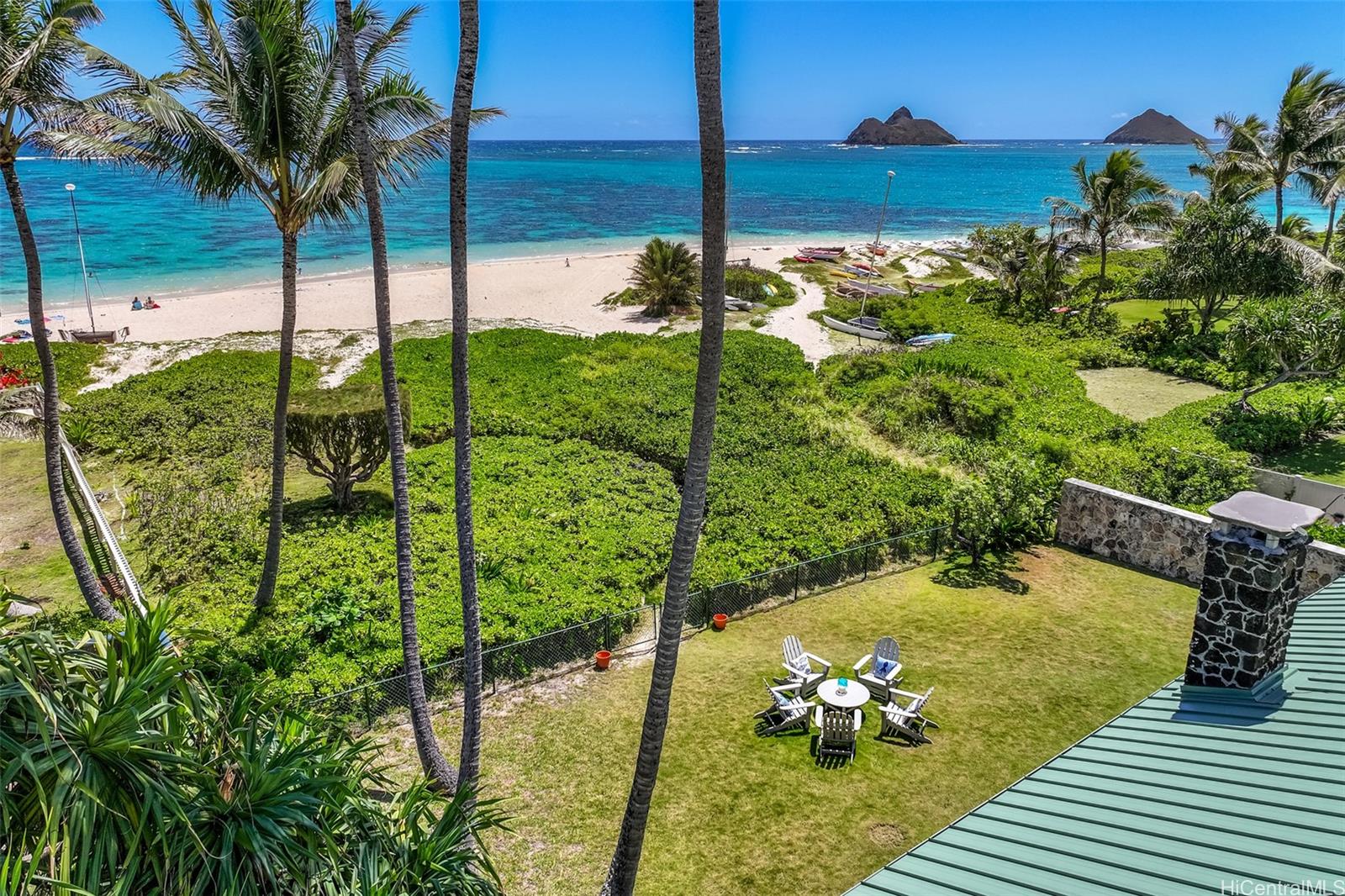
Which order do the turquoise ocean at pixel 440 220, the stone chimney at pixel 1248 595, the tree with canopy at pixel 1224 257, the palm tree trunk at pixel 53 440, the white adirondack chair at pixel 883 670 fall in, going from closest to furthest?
the stone chimney at pixel 1248 595, the palm tree trunk at pixel 53 440, the white adirondack chair at pixel 883 670, the tree with canopy at pixel 1224 257, the turquoise ocean at pixel 440 220

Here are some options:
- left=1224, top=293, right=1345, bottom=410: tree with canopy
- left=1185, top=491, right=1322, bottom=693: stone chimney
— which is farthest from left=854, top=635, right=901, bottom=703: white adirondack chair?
left=1224, top=293, right=1345, bottom=410: tree with canopy

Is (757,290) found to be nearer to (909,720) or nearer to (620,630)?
(620,630)

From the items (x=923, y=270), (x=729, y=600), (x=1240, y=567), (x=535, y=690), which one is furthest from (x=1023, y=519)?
(x=923, y=270)

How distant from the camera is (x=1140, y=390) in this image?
1212 inches

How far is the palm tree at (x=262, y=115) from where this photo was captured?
479 inches

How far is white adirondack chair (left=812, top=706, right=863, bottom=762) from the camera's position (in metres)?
12.3

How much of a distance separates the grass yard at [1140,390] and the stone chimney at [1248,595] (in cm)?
2103

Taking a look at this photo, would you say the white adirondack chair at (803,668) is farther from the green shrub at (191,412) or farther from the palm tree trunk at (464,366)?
the green shrub at (191,412)

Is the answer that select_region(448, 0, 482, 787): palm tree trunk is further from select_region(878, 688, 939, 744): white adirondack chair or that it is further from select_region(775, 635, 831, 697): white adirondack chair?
select_region(878, 688, 939, 744): white adirondack chair

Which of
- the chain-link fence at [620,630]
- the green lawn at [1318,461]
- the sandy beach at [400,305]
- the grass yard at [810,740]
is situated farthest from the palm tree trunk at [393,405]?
the sandy beach at [400,305]

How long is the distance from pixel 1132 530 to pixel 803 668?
9.69 metres

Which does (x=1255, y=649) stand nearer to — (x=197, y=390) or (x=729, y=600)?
(x=729, y=600)

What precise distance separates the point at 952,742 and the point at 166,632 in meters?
10.9

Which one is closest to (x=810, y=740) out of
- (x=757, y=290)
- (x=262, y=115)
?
(x=262, y=115)
